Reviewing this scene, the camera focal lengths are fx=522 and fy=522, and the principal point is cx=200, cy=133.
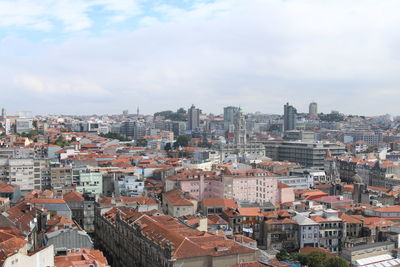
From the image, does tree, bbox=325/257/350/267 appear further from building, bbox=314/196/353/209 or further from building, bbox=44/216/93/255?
building, bbox=314/196/353/209

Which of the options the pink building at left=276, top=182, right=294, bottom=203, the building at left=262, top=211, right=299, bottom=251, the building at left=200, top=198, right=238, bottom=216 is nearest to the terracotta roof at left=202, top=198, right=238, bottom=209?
the building at left=200, top=198, right=238, bottom=216

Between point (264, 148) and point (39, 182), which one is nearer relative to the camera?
point (39, 182)

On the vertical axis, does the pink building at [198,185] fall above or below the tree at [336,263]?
above

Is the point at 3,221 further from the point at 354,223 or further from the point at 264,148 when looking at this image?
the point at 264,148

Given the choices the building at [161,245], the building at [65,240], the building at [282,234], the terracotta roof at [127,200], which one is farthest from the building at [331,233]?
the building at [65,240]

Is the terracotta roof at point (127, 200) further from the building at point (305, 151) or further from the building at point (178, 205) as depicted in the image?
the building at point (305, 151)

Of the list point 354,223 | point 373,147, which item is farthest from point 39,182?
point 373,147
